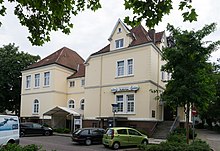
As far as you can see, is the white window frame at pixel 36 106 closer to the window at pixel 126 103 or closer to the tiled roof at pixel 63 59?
the tiled roof at pixel 63 59

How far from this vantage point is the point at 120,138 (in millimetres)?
21906

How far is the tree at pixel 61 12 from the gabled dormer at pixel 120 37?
86.2 feet

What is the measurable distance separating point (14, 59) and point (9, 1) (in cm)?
4535

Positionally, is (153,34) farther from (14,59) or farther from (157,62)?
(14,59)

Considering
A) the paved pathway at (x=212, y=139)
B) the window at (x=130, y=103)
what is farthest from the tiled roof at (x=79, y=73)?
the paved pathway at (x=212, y=139)

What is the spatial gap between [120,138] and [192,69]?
7.30m

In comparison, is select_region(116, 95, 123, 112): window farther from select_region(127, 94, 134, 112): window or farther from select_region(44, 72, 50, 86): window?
select_region(44, 72, 50, 86): window

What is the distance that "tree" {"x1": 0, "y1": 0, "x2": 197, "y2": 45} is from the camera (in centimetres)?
619

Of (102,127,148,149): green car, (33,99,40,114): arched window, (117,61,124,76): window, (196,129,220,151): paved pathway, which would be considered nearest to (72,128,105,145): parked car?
(102,127,148,149): green car

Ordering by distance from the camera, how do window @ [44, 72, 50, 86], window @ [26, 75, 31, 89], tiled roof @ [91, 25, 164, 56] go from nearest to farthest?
1. tiled roof @ [91, 25, 164, 56]
2. window @ [44, 72, 50, 86]
3. window @ [26, 75, 31, 89]

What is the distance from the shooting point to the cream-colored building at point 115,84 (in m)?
31.5

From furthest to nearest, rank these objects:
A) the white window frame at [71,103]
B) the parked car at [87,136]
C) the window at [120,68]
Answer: the white window frame at [71,103]
the window at [120,68]
the parked car at [87,136]

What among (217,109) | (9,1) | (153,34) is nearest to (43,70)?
(153,34)

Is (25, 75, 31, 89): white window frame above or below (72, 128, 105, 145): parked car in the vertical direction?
above
